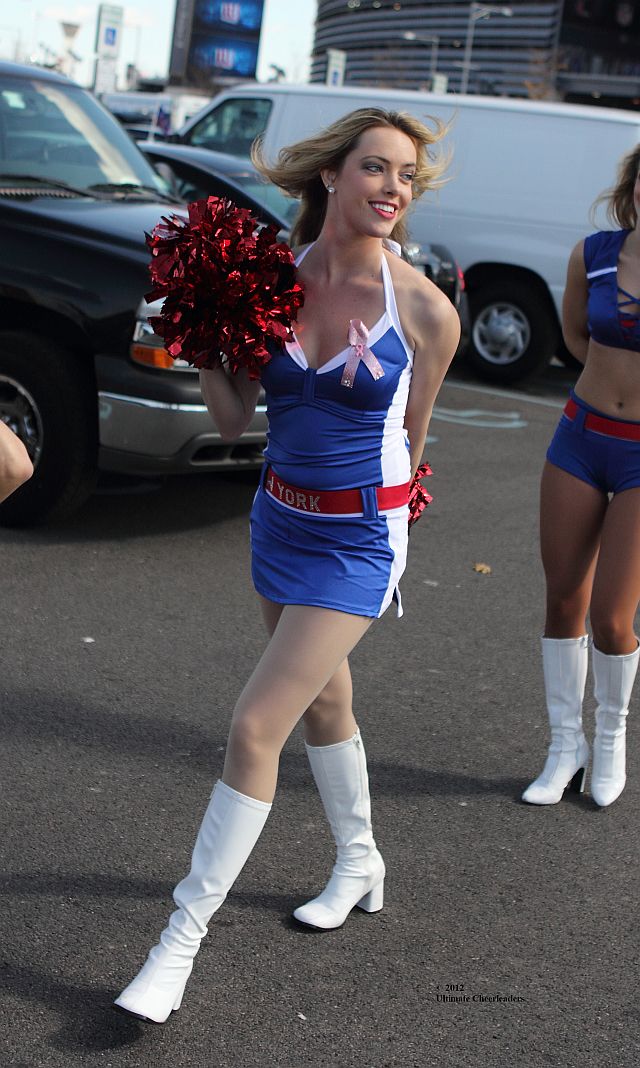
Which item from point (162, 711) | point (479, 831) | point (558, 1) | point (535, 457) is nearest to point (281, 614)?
point (479, 831)

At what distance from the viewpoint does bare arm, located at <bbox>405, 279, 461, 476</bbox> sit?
10.00 feet

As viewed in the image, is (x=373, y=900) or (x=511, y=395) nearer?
(x=373, y=900)

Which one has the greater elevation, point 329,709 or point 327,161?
point 327,161

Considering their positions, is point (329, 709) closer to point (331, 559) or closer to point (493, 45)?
point (331, 559)

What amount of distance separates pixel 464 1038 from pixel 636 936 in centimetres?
72

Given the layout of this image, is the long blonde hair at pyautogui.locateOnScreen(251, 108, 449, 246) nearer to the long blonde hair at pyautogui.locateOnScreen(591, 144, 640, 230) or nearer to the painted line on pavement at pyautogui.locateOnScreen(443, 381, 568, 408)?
the long blonde hair at pyautogui.locateOnScreen(591, 144, 640, 230)

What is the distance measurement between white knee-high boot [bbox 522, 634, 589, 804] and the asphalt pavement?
84 mm

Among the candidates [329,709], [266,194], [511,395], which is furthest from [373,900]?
[511,395]

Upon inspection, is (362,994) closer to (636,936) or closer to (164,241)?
(636,936)

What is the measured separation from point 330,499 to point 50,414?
133 inches

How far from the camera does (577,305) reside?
4.29m

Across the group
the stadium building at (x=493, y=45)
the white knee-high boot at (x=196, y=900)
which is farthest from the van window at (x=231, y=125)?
the stadium building at (x=493, y=45)

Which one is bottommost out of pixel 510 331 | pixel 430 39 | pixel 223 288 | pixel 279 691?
pixel 279 691

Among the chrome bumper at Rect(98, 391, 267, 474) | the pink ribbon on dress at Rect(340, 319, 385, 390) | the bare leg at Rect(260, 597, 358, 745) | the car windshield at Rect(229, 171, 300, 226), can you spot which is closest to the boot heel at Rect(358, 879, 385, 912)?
the bare leg at Rect(260, 597, 358, 745)
